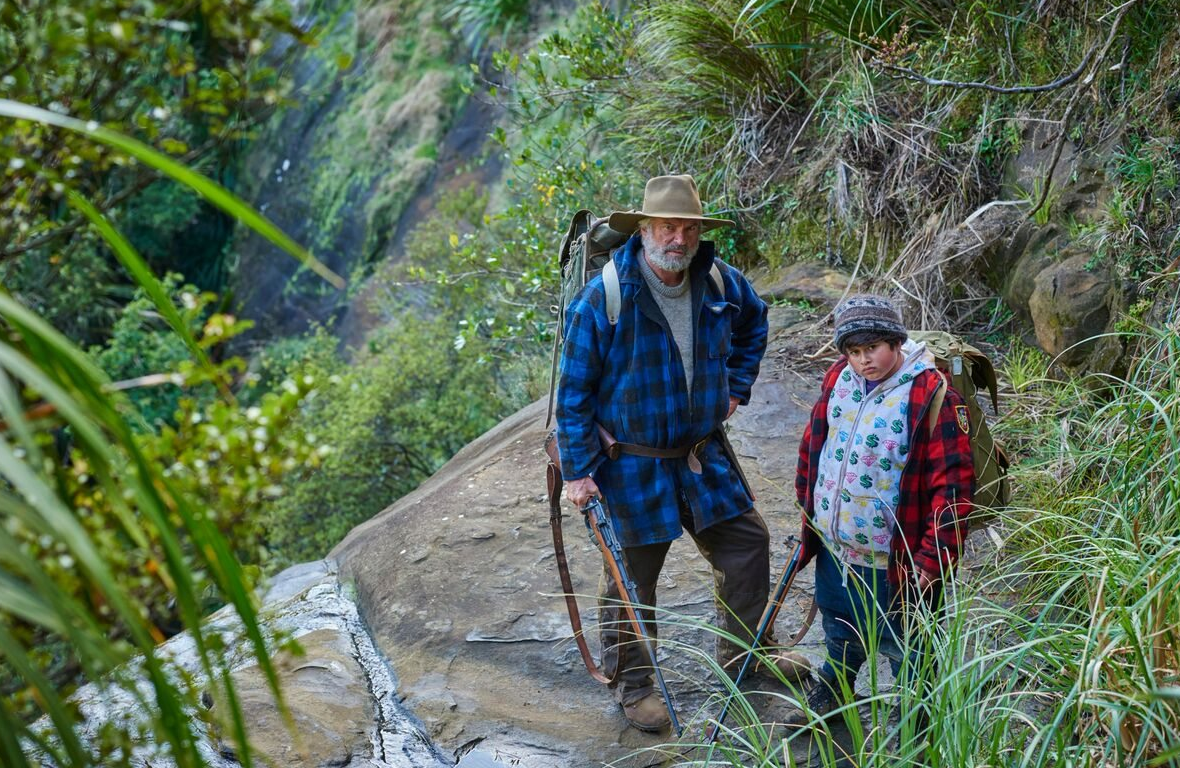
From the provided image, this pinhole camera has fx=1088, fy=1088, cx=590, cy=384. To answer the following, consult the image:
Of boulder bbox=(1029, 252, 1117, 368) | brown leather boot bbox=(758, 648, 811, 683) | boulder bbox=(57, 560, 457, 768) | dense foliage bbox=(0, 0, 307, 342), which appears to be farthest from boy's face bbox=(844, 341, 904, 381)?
boulder bbox=(1029, 252, 1117, 368)

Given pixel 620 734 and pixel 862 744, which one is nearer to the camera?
pixel 862 744

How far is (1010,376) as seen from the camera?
18.9ft

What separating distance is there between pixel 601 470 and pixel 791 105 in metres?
4.88

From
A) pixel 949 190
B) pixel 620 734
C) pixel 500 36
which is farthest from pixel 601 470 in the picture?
pixel 500 36

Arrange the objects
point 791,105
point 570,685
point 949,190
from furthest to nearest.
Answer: point 791,105 < point 949,190 < point 570,685

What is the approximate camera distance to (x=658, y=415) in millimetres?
Result: 3816

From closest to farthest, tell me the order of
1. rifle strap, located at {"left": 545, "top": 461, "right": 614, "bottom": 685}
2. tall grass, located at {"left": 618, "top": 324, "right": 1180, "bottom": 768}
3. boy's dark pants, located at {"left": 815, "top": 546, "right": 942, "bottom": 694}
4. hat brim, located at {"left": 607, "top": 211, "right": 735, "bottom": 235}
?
tall grass, located at {"left": 618, "top": 324, "right": 1180, "bottom": 768}
boy's dark pants, located at {"left": 815, "top": 546, "right": 942, "bottom": 694}
hat brim, located at {"left": 607, "top": 211, "right": 735, "bottom": 235}
rifle strap, located at {"left": 545, "top": 461, "right": 614, "bottom": 685}

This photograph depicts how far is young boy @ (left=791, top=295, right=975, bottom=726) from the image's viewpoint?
3.18m

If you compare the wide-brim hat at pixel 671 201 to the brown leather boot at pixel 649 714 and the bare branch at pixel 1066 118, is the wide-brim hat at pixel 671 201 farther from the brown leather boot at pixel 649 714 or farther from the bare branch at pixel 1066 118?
the bare branch at pixel 1066 118

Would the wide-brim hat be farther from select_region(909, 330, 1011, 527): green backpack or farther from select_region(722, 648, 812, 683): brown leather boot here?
select_region(722, 648, 812, 683): brown leather boot

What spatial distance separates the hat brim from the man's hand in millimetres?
911

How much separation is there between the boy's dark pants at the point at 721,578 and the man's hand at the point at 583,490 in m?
0.28

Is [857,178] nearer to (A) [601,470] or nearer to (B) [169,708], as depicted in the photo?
(A) [601,470]

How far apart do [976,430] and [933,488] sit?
0.22 m
